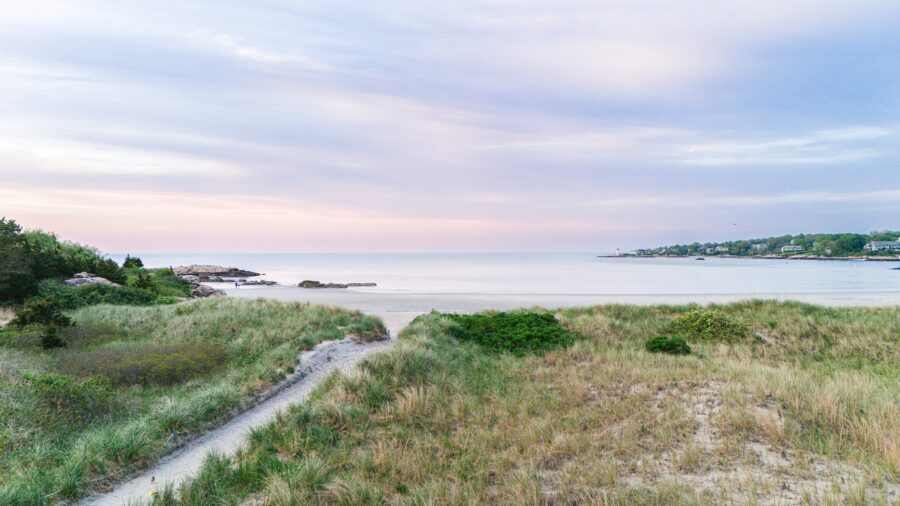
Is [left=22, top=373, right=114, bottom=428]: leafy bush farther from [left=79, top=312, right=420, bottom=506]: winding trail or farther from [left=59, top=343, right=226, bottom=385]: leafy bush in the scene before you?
[left=79, top=312, right=420, bottom=506]: winding trail

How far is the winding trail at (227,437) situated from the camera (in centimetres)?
607

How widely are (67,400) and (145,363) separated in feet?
10.6

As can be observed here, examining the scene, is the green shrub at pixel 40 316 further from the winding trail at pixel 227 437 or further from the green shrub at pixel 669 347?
the green shrub at pixel 669 347

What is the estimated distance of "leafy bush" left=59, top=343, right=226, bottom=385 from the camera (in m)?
11.1

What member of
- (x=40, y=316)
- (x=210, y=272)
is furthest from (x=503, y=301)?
(x=210, y=272)

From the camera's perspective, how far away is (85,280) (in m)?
26.6

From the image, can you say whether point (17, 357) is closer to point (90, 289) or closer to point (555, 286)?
point (90, 289)

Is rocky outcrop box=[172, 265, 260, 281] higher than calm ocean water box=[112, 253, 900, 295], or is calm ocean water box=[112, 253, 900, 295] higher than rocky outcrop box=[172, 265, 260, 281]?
rocky outcrop box=[172, 265, 260, 281]

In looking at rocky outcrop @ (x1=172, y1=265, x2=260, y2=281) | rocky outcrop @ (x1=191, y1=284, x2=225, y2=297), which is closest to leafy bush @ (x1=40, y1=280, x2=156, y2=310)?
rocky outcrop @ (x1=191, y1=284, x2=225, y2=297)

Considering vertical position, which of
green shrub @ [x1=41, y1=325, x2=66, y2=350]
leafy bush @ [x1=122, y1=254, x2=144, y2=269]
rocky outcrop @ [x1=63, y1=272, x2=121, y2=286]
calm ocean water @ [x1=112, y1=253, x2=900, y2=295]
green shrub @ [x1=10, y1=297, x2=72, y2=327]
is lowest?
calm ocean water @ [x1=112, y1=253, x2=900, y2=295]

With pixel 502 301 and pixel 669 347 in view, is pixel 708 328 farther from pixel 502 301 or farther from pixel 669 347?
pixel 502 301

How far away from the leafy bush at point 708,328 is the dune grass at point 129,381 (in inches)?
452

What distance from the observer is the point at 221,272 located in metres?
69.5

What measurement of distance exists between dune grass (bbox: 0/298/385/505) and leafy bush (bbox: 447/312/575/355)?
380cm
